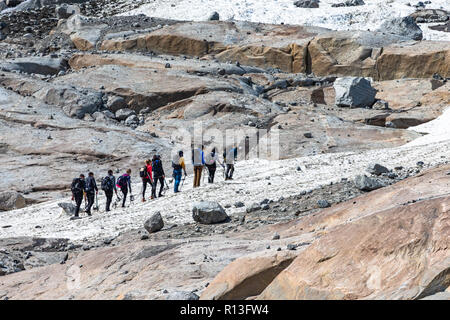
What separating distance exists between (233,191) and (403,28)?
21.2m

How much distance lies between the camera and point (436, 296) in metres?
6.77

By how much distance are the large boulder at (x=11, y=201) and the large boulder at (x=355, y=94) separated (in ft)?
45.1

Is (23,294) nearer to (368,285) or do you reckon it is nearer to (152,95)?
(368,285)

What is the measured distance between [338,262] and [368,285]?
1.78 ft

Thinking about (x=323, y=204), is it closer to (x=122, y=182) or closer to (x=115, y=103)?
(x=122, y=182)

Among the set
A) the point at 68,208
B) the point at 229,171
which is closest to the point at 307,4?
the point at 229,171

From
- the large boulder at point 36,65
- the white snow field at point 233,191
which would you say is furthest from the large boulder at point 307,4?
the white snow field at point 233,191

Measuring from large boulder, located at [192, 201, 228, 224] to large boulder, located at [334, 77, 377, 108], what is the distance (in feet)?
47.0

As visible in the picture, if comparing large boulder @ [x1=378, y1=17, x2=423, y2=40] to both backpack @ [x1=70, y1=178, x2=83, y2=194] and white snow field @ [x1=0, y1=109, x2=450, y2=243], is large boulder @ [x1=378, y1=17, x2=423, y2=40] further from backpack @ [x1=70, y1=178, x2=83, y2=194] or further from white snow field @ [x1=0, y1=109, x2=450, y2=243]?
backpack @ [x1=70, y1=178, x2=83, y2=194]

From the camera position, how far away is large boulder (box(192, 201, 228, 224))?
51.5 ft

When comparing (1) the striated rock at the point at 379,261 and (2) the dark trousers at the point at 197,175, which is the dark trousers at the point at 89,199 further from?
(1) the striated rock at the point at 379,261

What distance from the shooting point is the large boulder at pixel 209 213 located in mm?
15703

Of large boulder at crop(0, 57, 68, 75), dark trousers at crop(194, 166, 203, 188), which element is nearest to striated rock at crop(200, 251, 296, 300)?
dark trousers at crop(194, 166, 203, 188)

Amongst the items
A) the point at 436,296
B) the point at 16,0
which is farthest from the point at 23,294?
the point at 16,0
